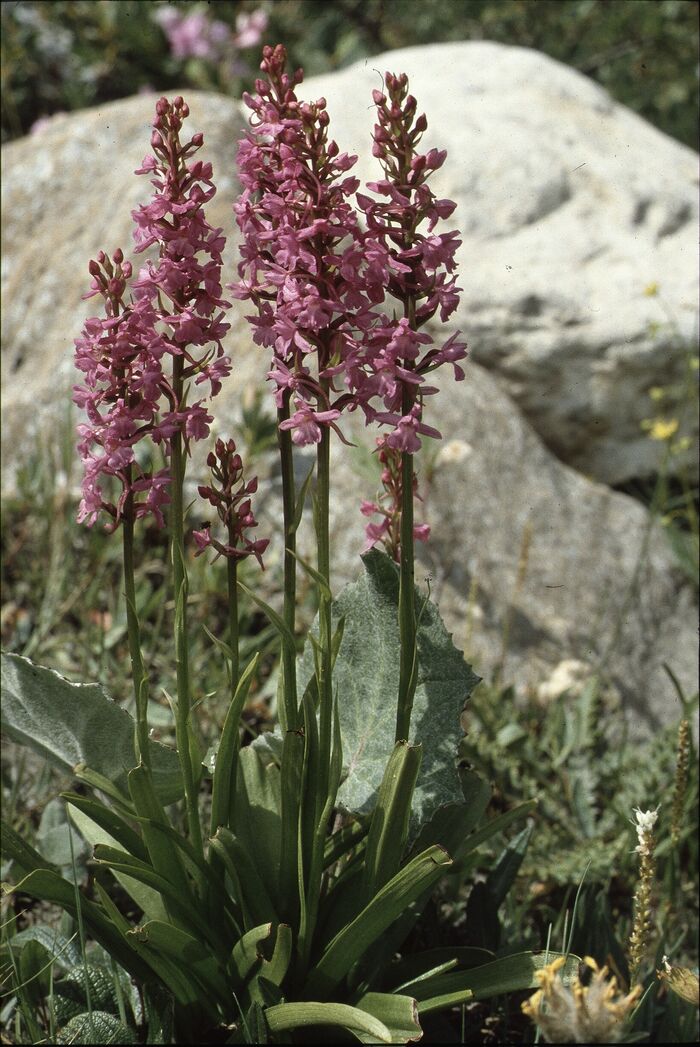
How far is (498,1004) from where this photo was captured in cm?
212

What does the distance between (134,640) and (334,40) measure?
5.43 metres

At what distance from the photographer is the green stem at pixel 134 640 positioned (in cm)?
160

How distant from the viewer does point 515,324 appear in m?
3.89

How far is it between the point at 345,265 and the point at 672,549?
2.58m

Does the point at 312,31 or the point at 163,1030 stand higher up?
the point at 312,31

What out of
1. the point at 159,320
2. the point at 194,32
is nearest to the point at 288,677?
the point at 159,320

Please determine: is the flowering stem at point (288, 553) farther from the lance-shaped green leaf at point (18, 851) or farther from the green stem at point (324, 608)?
the lance-shaped green leaf at point (18, 851)

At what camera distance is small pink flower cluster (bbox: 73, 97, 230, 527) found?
1467mm

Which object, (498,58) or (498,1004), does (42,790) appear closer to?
(498,1004)

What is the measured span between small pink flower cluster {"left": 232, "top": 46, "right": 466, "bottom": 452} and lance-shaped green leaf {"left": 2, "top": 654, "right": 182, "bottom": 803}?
74 centimetres

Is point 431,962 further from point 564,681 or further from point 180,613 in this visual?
point 564,681

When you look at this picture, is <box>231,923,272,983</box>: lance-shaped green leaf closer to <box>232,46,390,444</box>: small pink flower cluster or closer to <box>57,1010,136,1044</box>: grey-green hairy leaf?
<box>57,1010,136,1044</box>: grey-green hairy leaf

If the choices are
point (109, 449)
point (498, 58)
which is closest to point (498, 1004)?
point (109, 449)

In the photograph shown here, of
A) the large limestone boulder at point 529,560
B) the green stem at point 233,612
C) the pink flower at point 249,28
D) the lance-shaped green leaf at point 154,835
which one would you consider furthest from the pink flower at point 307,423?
the pink flower at point 249,28
